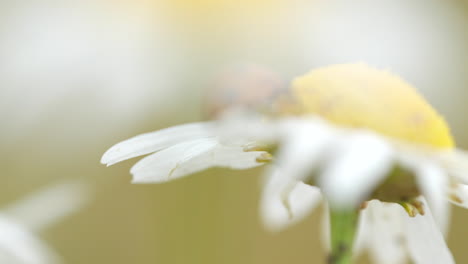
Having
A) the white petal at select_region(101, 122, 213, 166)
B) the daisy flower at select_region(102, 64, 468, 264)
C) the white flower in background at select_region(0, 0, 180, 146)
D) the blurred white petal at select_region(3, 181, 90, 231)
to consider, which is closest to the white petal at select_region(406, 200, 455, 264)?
the daisy flower at select_region(102, 64, 468, 264)

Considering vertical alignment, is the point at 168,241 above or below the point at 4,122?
below

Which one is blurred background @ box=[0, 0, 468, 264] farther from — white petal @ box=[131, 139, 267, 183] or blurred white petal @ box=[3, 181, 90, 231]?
white petal @ box=[131, 139, 267, 183]

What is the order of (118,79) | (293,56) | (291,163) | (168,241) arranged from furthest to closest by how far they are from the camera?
(293,56), (168,241), (118,79), (291,163)

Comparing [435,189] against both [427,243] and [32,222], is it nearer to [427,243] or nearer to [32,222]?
[427,243]

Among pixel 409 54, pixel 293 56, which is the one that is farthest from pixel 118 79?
pixel 409 54

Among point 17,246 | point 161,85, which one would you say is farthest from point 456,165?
point 161,85

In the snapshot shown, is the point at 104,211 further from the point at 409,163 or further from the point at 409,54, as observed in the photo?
the point at 409,163

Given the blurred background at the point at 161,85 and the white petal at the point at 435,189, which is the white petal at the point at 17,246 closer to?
the white petal at the point at 435,189
